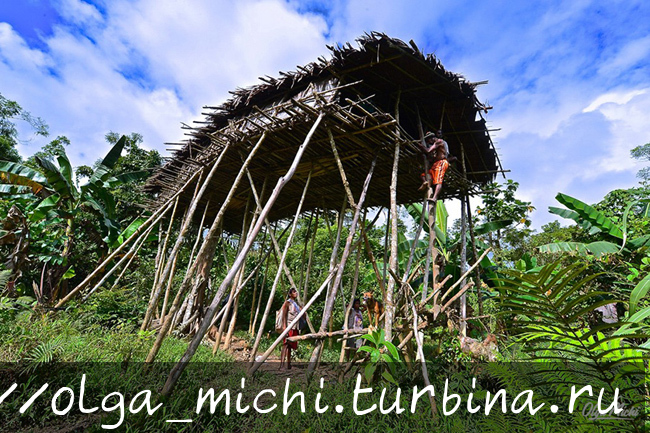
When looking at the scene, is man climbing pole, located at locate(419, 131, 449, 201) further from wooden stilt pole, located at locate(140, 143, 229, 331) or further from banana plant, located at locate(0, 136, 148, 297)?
banana plant, located at locate(0, 136, 148, 297)

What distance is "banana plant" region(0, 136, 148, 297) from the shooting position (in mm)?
7848

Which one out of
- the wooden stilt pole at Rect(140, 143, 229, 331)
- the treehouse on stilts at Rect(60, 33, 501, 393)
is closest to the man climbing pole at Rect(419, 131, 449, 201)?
the treehouse on stilts at Rect(60, 33, 501, 393)

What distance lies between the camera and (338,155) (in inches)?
261

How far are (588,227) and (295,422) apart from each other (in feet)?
32.5

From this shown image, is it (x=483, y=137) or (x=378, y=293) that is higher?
(x=483, y=137)

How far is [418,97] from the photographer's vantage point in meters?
7.90

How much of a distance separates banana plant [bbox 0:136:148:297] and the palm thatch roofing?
1850 mm

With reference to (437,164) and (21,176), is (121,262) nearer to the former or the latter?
(21,176)

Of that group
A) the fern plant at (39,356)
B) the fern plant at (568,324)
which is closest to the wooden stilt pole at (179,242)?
the fern plant at (39,356)

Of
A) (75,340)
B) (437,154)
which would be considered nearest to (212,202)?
(75,340)

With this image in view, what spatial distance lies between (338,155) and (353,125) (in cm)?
65

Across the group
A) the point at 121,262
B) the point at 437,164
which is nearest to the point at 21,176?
the point at 121,262

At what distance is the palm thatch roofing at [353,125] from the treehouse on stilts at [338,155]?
0.09ft

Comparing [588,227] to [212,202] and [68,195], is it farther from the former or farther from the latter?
[68,195]
